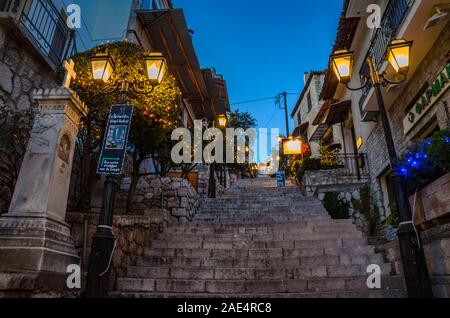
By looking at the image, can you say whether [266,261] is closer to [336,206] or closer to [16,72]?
[336,206]

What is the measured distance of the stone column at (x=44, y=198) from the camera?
4000 mm

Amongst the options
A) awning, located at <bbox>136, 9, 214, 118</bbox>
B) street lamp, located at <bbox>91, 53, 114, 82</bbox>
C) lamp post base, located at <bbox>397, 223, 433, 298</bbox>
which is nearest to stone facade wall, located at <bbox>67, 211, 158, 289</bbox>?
street lamp, located at <bbox>91, 53, 114, 82</bbox>

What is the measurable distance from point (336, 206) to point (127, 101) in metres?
8.29

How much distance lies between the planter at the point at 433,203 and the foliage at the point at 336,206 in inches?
257

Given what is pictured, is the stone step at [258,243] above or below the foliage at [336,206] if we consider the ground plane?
below

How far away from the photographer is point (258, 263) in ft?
20.4

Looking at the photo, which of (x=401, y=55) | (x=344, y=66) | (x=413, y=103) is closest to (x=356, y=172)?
(x=413, y=103)

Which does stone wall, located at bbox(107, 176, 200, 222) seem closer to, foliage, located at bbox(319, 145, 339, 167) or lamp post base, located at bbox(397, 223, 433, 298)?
lamp post base, located at bbox(397, 223, 433, 298)

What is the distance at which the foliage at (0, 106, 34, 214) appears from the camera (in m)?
5.73

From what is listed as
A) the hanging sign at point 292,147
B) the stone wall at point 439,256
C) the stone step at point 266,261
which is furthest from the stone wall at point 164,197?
the hanging sign at point 292,147

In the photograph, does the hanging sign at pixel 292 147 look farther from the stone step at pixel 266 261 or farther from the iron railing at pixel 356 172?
the stone step at pixel 266 261

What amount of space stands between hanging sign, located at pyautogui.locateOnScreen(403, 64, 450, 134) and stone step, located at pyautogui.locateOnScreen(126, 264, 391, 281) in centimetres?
431

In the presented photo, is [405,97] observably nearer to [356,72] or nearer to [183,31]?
[356,72]

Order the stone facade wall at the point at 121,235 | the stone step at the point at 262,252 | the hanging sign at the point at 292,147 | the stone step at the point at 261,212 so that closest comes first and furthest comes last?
the stone facade wall at the point at 121,235 < the stone step at the point at 262,252 < the stone step at the point at 261,212 < the hanging sign at the point at 292,147
